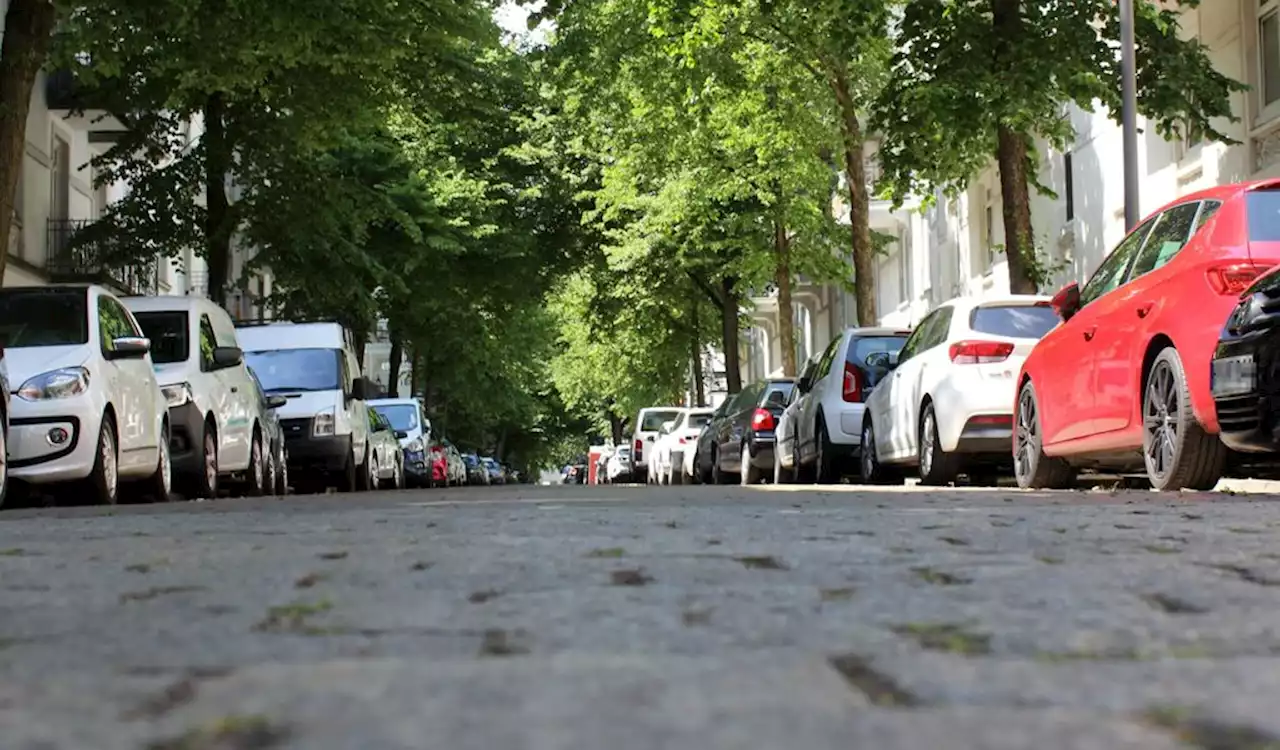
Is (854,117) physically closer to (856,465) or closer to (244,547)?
(856,465)

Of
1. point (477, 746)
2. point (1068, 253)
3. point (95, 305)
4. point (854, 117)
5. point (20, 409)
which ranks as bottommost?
point (477, 746)

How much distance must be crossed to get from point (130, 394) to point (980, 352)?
252 inches

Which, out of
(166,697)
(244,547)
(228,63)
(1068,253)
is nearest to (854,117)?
(1068,253)

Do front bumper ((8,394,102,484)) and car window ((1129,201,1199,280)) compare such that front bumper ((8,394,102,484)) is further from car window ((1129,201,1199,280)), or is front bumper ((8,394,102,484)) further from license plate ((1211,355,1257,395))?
license plate ((1211,355,1257,395))

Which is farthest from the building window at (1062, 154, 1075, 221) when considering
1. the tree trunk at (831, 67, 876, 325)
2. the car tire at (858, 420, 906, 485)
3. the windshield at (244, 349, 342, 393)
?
the car tire at (858, 420, 906, 485)

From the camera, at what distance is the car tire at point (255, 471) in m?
16.1

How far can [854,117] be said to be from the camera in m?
24.7

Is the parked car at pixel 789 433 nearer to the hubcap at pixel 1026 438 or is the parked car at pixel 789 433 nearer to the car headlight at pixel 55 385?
the hubcap at pixel 1026 438

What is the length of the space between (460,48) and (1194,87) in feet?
26.7

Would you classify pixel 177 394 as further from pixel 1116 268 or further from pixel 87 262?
pixel 87 262

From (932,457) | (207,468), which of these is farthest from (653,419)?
(932,457)

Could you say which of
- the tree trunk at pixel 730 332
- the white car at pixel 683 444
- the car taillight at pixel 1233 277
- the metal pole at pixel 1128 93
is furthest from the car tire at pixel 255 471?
the tree trunk at pixel 730 332

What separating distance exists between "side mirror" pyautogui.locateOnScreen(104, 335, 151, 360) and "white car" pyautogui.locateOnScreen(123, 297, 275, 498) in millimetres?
1905

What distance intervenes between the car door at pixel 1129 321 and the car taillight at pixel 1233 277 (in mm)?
519
